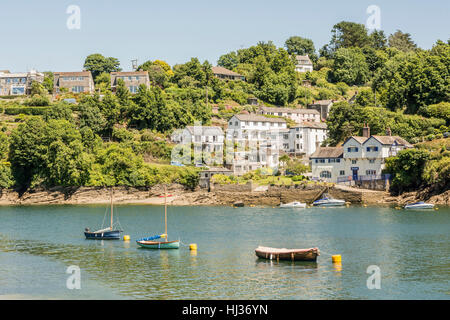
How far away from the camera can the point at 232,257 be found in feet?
191

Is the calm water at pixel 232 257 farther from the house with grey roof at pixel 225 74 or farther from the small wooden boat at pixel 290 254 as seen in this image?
the house with grey roof at pixel 225 74

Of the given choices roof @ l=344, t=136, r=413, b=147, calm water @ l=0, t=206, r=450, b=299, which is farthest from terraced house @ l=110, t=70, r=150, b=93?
calm water @ l=0, t=206, r=450, b=299

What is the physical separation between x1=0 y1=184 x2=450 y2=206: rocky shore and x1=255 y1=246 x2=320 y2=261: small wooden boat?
2196 inches

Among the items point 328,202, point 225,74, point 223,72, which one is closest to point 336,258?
point 328,202

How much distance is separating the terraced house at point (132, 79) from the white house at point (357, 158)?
6194 centimetres

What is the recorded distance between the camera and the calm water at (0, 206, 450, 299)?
4491cm

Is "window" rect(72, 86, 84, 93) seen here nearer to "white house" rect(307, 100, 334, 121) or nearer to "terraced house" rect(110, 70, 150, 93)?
"terraced house" rect(110, 70, 150, 93)

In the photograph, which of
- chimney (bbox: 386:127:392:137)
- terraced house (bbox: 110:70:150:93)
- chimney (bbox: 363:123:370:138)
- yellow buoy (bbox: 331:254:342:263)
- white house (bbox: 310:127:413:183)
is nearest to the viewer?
yellow buoy (bbox: 331:254:342:263)

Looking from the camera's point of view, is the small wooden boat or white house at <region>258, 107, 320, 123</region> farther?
white house at <region>258, 107, 320, 123</region>

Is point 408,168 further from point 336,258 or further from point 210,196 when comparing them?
point 336,258

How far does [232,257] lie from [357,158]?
6468cm
